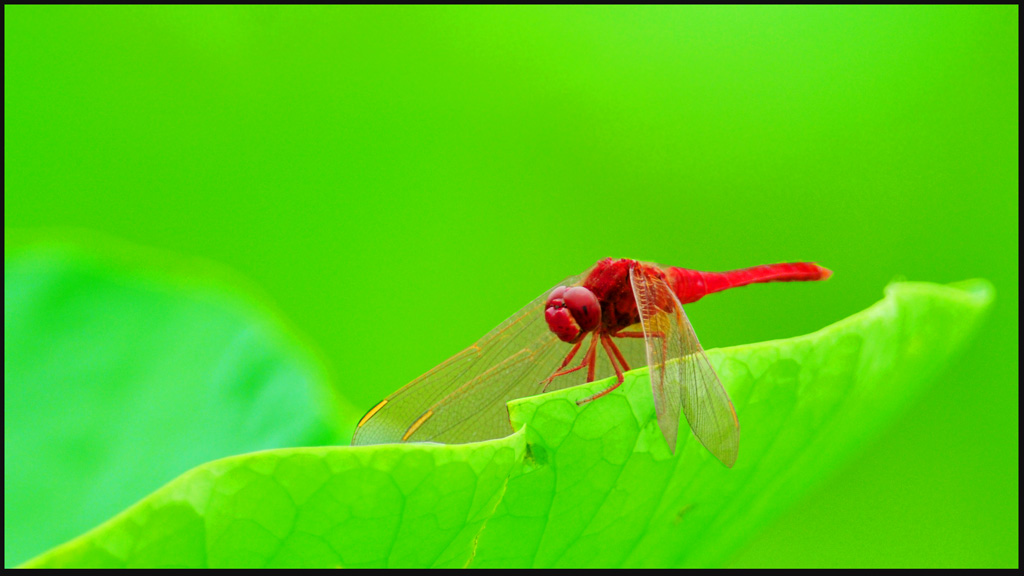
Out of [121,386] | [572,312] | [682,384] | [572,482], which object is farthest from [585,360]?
[121,386]

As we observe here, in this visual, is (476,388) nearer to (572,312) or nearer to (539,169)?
(572,312)

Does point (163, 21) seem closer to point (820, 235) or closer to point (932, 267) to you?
point (820, 235)

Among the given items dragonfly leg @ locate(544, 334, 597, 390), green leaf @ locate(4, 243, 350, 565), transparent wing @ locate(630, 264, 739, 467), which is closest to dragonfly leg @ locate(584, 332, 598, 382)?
dragonfly leg @ locate(544, 334, 597, 390)

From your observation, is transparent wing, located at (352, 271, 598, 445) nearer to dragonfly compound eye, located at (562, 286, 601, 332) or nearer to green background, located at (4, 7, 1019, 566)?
dragonfly compound eye, located at (562, 286, 601, 332)

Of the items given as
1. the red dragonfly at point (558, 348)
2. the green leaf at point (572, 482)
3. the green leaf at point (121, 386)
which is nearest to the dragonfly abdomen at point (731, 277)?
the red dragonfly at point (558, 348)

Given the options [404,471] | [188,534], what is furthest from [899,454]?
[188,534]

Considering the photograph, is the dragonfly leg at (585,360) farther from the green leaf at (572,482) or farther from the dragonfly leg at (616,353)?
the green leaf at (572,482)
